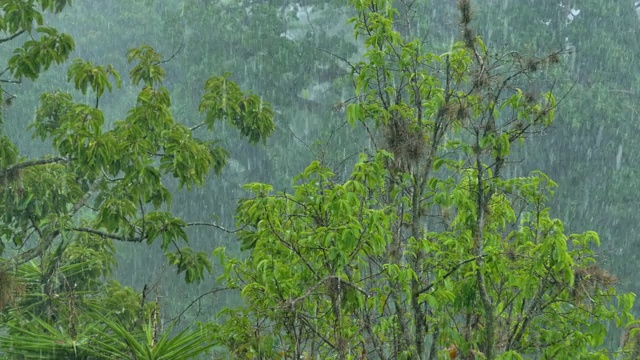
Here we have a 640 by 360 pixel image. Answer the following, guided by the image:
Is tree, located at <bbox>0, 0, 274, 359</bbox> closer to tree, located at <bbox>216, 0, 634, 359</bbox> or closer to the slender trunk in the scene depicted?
tree, located at <bbox>216, 0, 634, 359</bbox>

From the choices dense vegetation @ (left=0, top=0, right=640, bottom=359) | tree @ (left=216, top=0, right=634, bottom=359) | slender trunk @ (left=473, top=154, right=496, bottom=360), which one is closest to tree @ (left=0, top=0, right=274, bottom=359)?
dense vegetation @ (left=0, top=0, right=640, bottom=359)

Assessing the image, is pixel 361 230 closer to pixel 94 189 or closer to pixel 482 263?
pixel 482 263

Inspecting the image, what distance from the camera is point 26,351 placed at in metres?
5.30

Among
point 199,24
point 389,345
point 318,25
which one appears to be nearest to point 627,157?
point 318,25

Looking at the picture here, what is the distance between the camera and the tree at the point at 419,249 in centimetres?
481

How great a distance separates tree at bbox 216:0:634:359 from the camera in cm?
481

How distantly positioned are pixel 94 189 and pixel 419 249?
7.74 ft

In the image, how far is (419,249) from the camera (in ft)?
16.7

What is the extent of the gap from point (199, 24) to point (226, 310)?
15260 millimetres

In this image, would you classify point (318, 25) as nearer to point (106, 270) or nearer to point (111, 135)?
point (106, 270)

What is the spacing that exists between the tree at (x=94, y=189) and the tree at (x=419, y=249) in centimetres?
60

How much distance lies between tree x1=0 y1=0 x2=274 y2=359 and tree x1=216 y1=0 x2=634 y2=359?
23.6 inches

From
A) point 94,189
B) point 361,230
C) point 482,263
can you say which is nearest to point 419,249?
point 482,263

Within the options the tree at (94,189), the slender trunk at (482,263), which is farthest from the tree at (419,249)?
the tree at (94,189)
